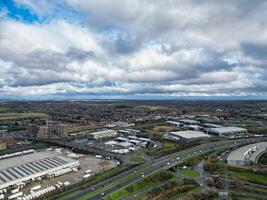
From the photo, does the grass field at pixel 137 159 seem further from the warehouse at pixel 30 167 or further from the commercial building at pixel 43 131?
the commercial building at pixel 43 131

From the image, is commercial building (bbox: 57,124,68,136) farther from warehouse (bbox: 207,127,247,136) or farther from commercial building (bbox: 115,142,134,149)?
warehouse (bbox: 207,127,247,136)

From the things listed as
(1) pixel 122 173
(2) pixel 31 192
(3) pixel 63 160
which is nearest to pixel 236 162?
(1) pixel 122 173

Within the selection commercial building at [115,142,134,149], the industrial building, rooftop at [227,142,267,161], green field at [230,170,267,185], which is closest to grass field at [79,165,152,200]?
green field at [230,170,267,185]

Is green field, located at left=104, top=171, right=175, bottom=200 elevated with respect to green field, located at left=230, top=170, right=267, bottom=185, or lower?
lower

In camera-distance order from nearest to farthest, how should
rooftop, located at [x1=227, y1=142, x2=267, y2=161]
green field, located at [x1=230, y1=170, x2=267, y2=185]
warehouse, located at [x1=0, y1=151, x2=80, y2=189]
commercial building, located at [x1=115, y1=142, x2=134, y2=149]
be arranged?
warehouse, located at [x1=0, y1=151, x2=80, y2=189] < green field, located at [x1=230, y1=170, x2=267, y2=185] < rooftop, located at [x1=227, y1=142, x2=267, y2=161] < commercial building, located at [x1=115, y1=142, x2=134, y2=149]

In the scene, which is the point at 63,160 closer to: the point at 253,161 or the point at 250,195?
the point at 250,195

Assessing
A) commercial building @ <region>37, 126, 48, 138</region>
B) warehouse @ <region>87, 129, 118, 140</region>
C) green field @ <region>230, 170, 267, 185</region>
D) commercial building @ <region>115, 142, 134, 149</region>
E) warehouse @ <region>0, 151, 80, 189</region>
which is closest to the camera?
warehouse @ <region>0, 151, 80, 189</region>
